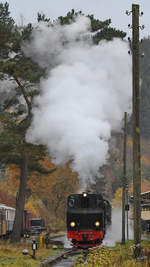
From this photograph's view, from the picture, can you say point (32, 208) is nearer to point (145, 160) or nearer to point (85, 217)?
point (85, 217)

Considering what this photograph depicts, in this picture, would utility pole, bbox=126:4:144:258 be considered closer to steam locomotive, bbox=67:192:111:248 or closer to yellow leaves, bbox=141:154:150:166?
steam locomotive, bbox=67:192:111:248

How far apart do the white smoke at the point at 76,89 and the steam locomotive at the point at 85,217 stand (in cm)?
95

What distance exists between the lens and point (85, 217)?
21906 mm

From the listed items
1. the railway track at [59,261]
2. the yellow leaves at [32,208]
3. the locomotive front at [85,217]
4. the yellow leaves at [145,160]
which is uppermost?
the yellow leaves at [145,160]

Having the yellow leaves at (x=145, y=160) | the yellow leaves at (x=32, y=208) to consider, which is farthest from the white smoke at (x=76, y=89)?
the yellow leaves at (x=145, y=160)

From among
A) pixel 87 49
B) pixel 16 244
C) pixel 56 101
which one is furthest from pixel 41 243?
pixel 87 49

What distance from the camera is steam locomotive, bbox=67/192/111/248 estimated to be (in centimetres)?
2186

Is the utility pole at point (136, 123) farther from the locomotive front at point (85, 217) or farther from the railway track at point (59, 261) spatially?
the locomotive front at point (85, 217)

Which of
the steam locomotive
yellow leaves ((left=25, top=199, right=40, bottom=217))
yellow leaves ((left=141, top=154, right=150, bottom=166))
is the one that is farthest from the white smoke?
yellow leaves ((left=141, top=154, right=150, bottom=166))

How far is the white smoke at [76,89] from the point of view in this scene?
22156 millimetres

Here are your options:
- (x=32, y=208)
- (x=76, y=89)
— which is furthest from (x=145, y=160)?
(x=76, y=89)

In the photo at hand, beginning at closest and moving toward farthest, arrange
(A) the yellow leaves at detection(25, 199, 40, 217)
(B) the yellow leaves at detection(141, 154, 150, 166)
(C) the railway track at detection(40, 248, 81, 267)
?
(C) the railway track at detection(40, 248, 81, 267) → (A) the yellow leaves at detection(25, 199, 40, 217) → (B) the yellow leaves at detection(141, 154, 150, 166)

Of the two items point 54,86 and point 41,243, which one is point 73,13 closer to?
point 54,86

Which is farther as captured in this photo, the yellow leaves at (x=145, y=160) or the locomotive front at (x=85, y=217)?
the yellow leaves at (x=145, y=160)
